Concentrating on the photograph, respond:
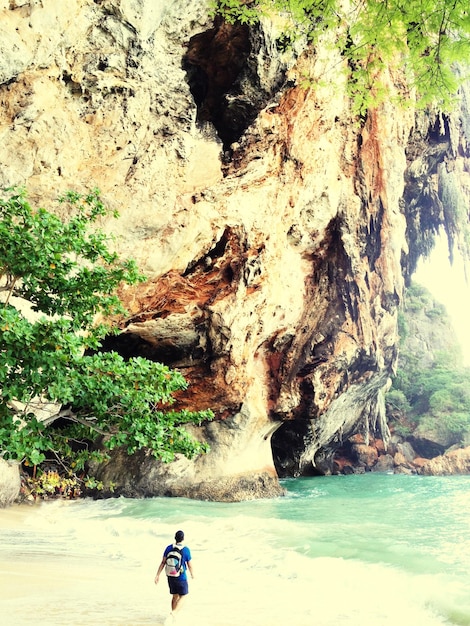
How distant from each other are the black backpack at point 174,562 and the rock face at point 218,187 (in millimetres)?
5308

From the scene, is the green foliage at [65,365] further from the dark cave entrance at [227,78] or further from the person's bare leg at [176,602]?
the dark cave entrance at [227,78]

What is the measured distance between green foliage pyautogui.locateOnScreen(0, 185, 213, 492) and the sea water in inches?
46.0

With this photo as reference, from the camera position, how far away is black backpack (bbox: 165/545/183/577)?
3.63 meters

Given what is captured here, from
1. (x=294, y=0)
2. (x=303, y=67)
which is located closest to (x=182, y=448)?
(x=294, y=0)

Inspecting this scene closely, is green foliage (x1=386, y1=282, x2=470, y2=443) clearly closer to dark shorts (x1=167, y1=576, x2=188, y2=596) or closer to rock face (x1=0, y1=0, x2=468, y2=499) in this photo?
rock face (x1=0, y1=0, x2=468, y2=499)

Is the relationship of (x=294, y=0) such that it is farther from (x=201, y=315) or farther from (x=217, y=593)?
(x=201, y=315)

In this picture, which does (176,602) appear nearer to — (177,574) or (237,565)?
(177,574)

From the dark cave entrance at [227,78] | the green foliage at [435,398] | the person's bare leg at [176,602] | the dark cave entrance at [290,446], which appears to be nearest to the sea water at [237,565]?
the person's bare leg at [176,602]

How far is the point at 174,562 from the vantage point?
12.0 feet

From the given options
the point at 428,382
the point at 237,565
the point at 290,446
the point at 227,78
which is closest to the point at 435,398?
the point at 428,382

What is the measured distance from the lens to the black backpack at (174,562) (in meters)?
3.63

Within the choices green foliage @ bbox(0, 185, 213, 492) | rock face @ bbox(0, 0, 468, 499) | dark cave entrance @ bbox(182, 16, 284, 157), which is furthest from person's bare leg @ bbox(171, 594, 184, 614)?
dark cave entrance @ bbox(182, 16, 284, 157)

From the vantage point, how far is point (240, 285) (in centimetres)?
1162

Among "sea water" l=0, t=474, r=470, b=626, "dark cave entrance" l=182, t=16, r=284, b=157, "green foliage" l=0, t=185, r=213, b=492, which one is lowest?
"sea water" l=0, t=474, r=470, b=626
